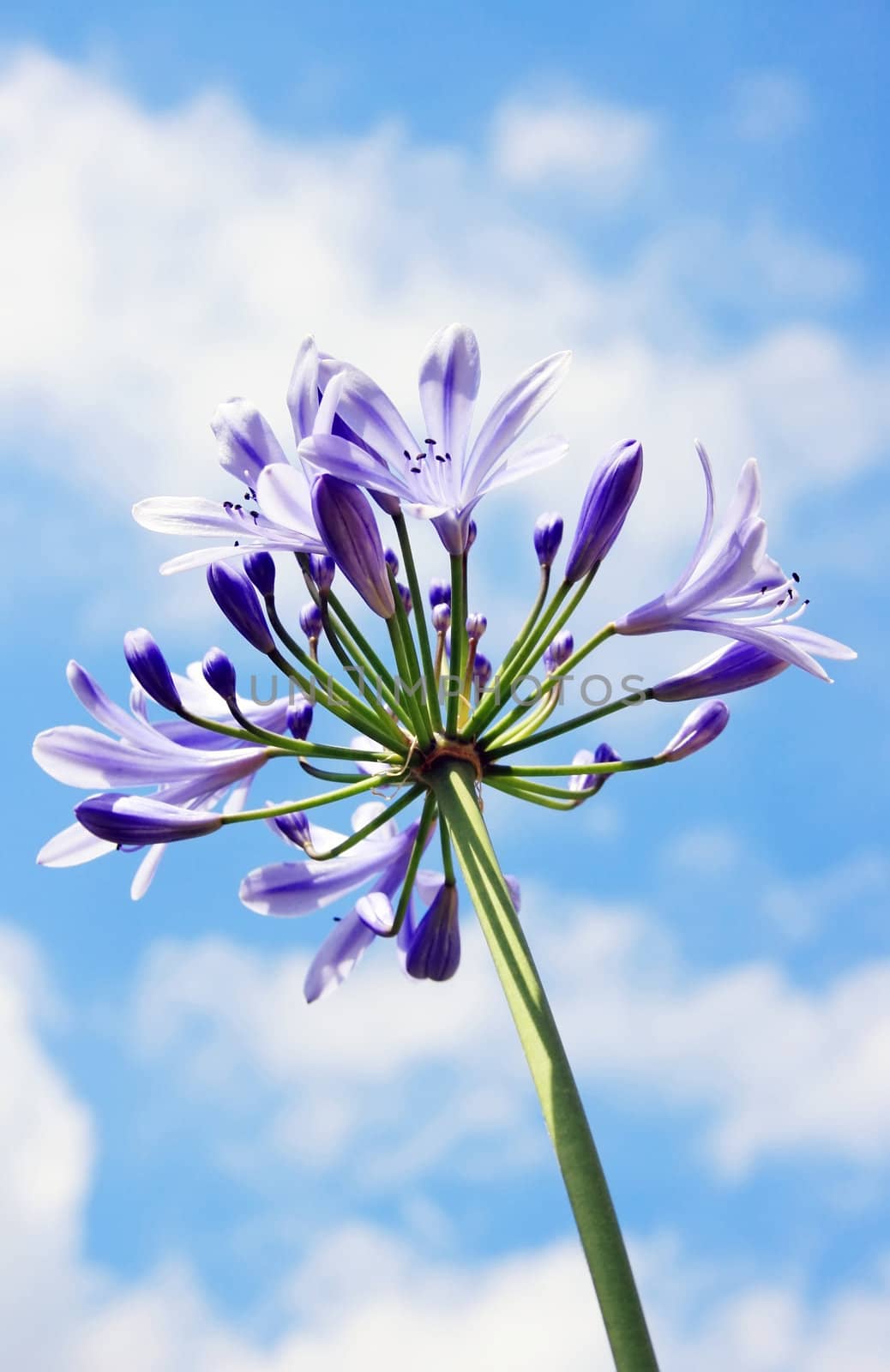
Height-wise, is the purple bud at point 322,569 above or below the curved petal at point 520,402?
below

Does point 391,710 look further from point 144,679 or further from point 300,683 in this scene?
point 144,679

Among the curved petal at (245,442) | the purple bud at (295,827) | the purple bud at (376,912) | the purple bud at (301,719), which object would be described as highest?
the curved petal at (245,442)

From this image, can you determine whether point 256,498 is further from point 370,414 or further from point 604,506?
point 604,506

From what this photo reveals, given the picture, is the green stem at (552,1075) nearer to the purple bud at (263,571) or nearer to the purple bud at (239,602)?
the purple bud at (239,602)

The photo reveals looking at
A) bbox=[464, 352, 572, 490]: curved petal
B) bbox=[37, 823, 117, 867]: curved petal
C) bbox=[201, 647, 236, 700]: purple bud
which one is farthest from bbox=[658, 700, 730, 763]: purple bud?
bbox=[37, 823, 117, 867]: curved petal

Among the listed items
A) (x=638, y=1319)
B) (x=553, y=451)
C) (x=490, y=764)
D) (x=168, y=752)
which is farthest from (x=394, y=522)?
(x=638, y=1319)

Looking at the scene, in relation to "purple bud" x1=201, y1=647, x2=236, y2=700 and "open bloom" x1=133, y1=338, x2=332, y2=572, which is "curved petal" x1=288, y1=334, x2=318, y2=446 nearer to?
"open bloom" x1=133, y1=338, x2=332, y2=572

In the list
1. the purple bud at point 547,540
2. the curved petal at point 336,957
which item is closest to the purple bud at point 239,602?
the purple bud at point 547,540
